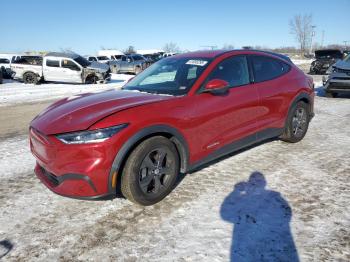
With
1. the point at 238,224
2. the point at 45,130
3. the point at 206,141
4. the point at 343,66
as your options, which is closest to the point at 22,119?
the point at 45,130

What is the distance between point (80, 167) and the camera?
3055 mm

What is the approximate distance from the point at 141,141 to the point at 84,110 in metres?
0.74

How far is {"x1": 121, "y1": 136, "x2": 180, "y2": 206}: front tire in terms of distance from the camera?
3.25 meters

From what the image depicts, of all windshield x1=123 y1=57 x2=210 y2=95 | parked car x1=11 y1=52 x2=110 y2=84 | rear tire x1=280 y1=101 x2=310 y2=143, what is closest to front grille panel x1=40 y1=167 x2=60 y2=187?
windshield x1=123 y1=57 x2=210 y2=95

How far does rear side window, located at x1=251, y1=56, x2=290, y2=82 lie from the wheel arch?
179cm

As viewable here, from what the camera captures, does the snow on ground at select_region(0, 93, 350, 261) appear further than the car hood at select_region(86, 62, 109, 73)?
No

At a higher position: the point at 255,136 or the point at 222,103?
the point at 222,103

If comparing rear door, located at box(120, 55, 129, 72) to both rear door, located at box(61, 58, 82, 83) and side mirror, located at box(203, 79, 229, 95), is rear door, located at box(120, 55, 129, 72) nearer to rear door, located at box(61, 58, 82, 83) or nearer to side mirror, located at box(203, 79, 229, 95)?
rear door, located at box(61, 58, 82, 83)

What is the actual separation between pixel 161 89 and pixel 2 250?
2457 millimetres

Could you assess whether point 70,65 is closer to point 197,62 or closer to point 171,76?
point 171,76

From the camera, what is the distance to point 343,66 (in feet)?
32.7

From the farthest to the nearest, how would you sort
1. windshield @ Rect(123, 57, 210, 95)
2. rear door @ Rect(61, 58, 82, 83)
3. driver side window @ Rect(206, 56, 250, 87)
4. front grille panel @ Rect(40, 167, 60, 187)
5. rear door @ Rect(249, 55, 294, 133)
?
rear door @ Rect(61, 58, 82, 83) < rear door @ Rect(249, 55, 294, 133) < driver side window @ Rect(206, 56, 250, 87) < windshield @ Rect(123, 57, 210, 95) < front grille panel @ Rect(40, 167, 60, 187)

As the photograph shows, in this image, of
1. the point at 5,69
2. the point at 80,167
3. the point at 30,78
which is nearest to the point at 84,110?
the point at 80,167

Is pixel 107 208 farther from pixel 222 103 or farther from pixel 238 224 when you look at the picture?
pixel 222 103
